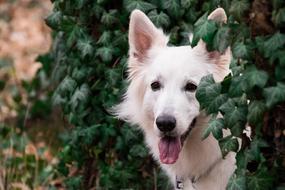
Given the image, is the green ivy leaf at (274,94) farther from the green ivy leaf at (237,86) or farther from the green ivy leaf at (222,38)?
the green ivy leaf at (222,38)

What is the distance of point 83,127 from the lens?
5.34 meters

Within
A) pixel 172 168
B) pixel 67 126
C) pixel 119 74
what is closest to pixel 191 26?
pixel 119 74

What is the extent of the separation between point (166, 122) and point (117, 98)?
42.6 inches

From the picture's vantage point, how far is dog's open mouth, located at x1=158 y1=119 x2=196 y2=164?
432cm

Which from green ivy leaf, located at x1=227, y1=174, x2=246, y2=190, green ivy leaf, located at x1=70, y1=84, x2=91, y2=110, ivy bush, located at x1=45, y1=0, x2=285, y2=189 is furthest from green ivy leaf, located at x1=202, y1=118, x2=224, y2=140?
green ivy leaf, located at x1=70, y1=84, x2=91, y2=110

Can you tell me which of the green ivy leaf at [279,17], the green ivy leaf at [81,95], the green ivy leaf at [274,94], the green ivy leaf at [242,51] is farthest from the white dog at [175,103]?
the green ivy leaf at [279,17]

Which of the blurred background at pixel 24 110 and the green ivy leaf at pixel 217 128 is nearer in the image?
the green ivy leaf at pixel 217 128

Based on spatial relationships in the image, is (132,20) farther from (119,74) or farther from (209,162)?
(209,162)

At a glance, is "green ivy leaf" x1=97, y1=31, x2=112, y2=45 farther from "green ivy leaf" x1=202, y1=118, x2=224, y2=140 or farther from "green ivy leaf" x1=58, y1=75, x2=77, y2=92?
"green ivy leaf" x1=202, y1=118, x2=224, y2=140

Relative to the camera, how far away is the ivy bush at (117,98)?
3264 mm

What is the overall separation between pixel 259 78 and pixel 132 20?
5.33 ft

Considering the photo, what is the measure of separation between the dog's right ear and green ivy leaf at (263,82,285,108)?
1663 mm

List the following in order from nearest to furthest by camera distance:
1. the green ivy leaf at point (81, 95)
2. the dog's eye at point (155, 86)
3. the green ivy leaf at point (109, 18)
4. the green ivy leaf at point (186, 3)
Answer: the dog's eye at point (155, 86) < the green ivy leaf at point (186, 3) < the green ivy leaf at point (109, 18) < the green ivy leaf at point (81, 95)

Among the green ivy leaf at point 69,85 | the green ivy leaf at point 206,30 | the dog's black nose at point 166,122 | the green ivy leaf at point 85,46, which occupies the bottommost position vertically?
the green ivy leaf at point 69,85
